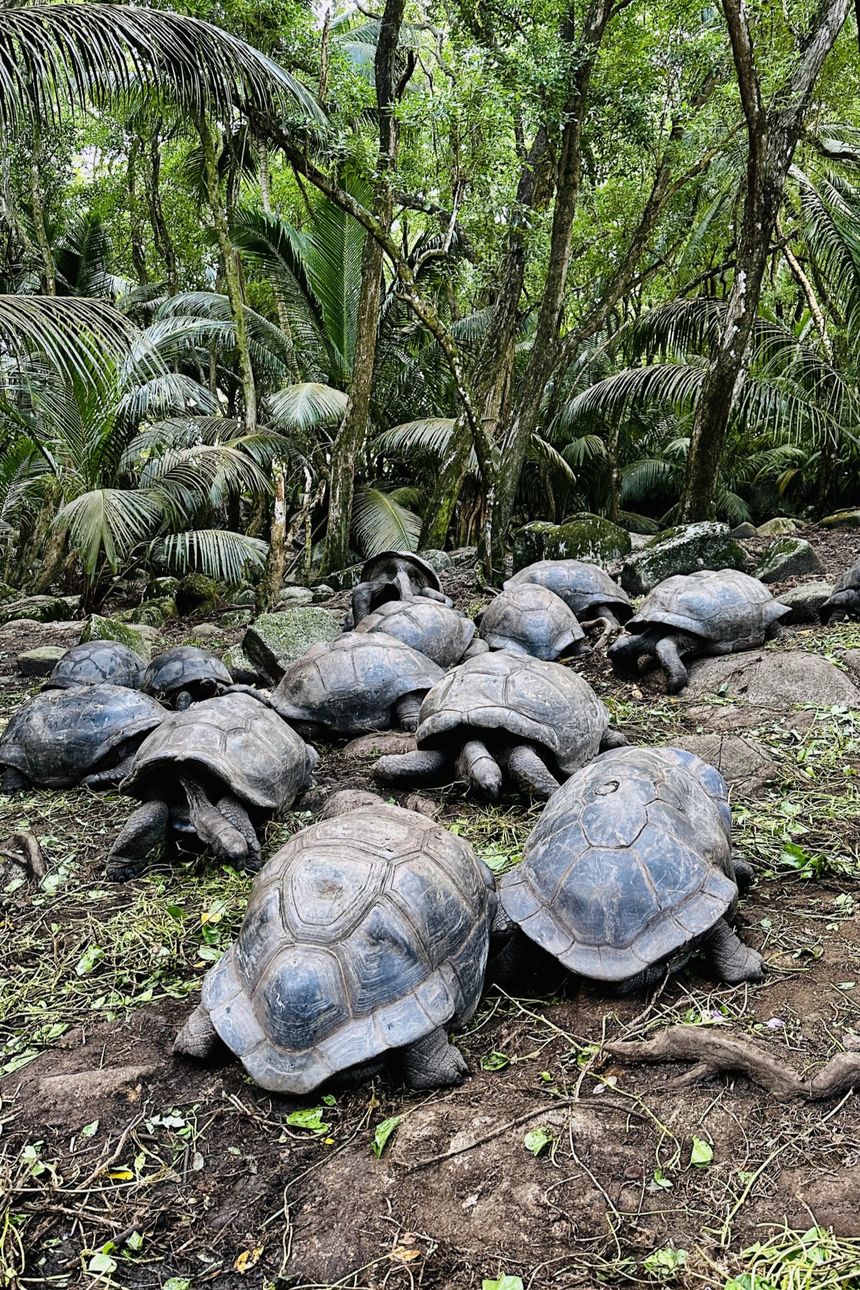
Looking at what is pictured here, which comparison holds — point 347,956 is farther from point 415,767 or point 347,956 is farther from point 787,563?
point 787,563

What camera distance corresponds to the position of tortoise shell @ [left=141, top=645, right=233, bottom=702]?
6836 mm

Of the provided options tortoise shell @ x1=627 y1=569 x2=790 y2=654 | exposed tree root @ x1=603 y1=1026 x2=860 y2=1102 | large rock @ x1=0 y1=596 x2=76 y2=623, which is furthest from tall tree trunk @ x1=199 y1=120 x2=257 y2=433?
exposed tree root @ x1=603 y1=1026 x2=860 y2=1102

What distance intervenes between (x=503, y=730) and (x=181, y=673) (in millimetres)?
3019

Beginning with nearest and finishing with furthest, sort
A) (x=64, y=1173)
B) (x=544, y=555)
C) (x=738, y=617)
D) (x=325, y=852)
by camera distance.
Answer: (x=64, y=1173), (x=325, y=852), (x=738, y=617), (x=544, y=555)

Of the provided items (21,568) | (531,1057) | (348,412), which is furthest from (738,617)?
(21,568)

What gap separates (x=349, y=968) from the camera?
282 cm

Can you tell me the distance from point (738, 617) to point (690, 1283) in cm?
550

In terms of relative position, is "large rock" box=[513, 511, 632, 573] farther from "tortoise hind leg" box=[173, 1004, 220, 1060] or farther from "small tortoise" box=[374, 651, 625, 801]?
"tortoise hind leg" box=[173, 1004, 220, 1060]

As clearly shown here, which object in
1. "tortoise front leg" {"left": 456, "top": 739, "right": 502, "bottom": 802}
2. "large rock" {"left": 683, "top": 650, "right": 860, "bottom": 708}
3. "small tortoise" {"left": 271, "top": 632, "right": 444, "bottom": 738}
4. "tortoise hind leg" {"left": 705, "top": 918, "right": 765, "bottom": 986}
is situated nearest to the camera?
"tortoise hind leg" {"left": 705, "top": 918, "right": 765, "bottom": 986}

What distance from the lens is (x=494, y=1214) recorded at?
7.63 feet

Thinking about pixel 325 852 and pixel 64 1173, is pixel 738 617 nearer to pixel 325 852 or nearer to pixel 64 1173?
pixel 325 852

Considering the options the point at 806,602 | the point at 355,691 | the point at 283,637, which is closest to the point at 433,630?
the point at 355,691

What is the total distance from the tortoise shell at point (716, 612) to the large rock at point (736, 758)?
1.71 metres

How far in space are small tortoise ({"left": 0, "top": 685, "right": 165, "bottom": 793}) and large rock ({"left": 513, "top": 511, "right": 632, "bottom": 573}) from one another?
5910 millimetres
